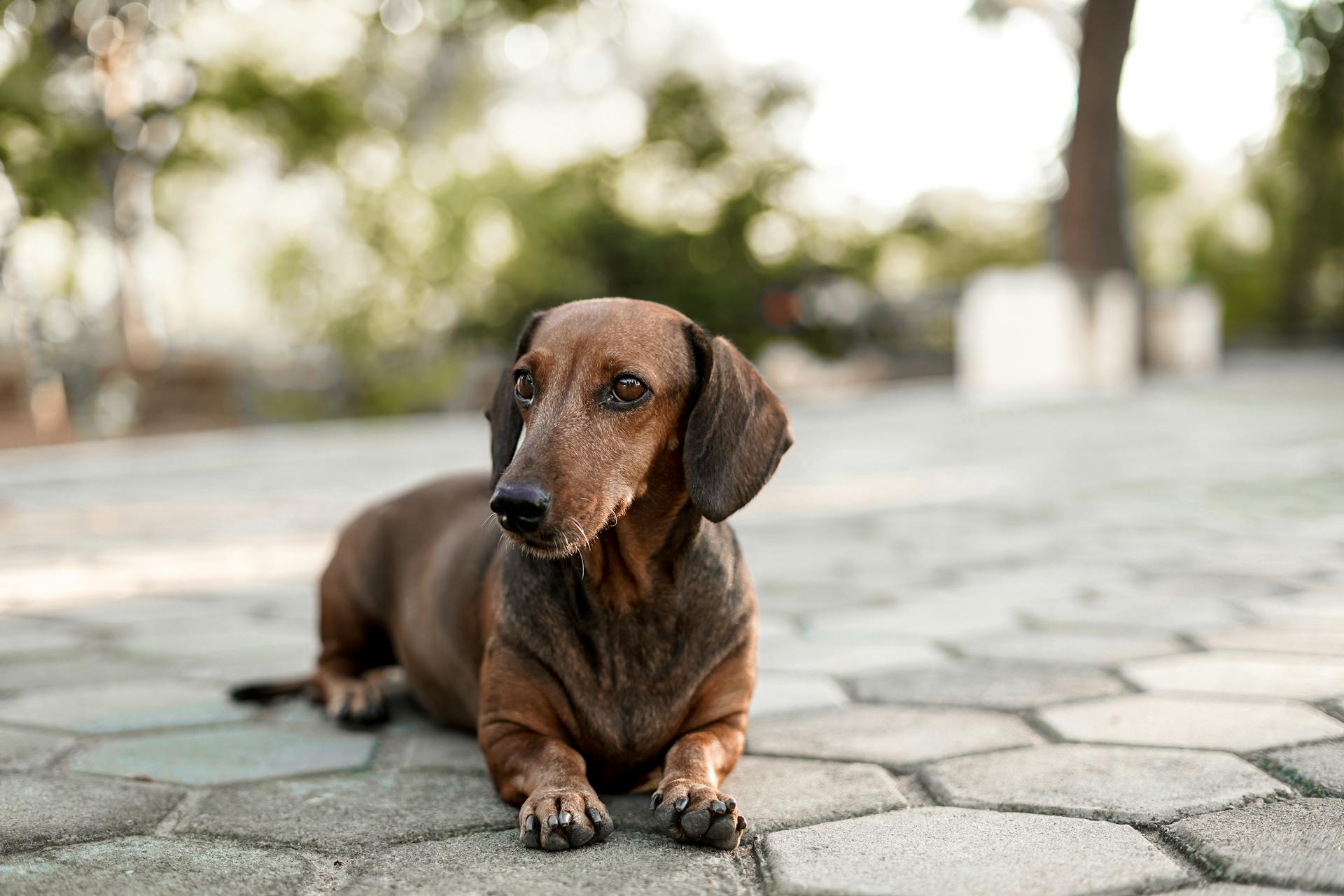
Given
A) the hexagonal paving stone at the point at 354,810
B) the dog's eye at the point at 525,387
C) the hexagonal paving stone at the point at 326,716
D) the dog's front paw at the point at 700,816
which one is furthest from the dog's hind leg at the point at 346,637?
the dog's front paw at the point at 700,816

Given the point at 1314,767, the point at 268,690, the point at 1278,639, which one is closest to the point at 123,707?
the point at 268,690

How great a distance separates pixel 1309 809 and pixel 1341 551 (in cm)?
313

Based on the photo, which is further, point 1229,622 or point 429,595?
point 1229,622

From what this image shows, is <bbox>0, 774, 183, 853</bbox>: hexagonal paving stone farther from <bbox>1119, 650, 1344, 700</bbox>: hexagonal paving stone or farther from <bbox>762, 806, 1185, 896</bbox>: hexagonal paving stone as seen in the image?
<bbox>1119, 650, 1344, 700</bbox>: hexagonal paving stone

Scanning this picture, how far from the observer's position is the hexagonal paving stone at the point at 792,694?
3104 mm

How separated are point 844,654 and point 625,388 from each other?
1.65 metres

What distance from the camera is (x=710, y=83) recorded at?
17.0 m

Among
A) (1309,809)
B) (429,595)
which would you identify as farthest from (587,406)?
(1309,809)

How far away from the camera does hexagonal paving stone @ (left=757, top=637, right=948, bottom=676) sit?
3.52m

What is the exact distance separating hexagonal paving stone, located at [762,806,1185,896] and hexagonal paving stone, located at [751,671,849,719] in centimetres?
82

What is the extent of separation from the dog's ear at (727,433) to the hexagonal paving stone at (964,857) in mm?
622

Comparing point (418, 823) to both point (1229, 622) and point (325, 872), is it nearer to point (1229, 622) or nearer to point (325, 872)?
point (325, 872)

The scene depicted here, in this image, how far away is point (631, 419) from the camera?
2312 millimetres

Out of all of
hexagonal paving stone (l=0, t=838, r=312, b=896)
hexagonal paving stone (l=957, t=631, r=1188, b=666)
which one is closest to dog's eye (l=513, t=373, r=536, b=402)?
hexagonal paving stone (l=0, t=838, r=312, b=896)
